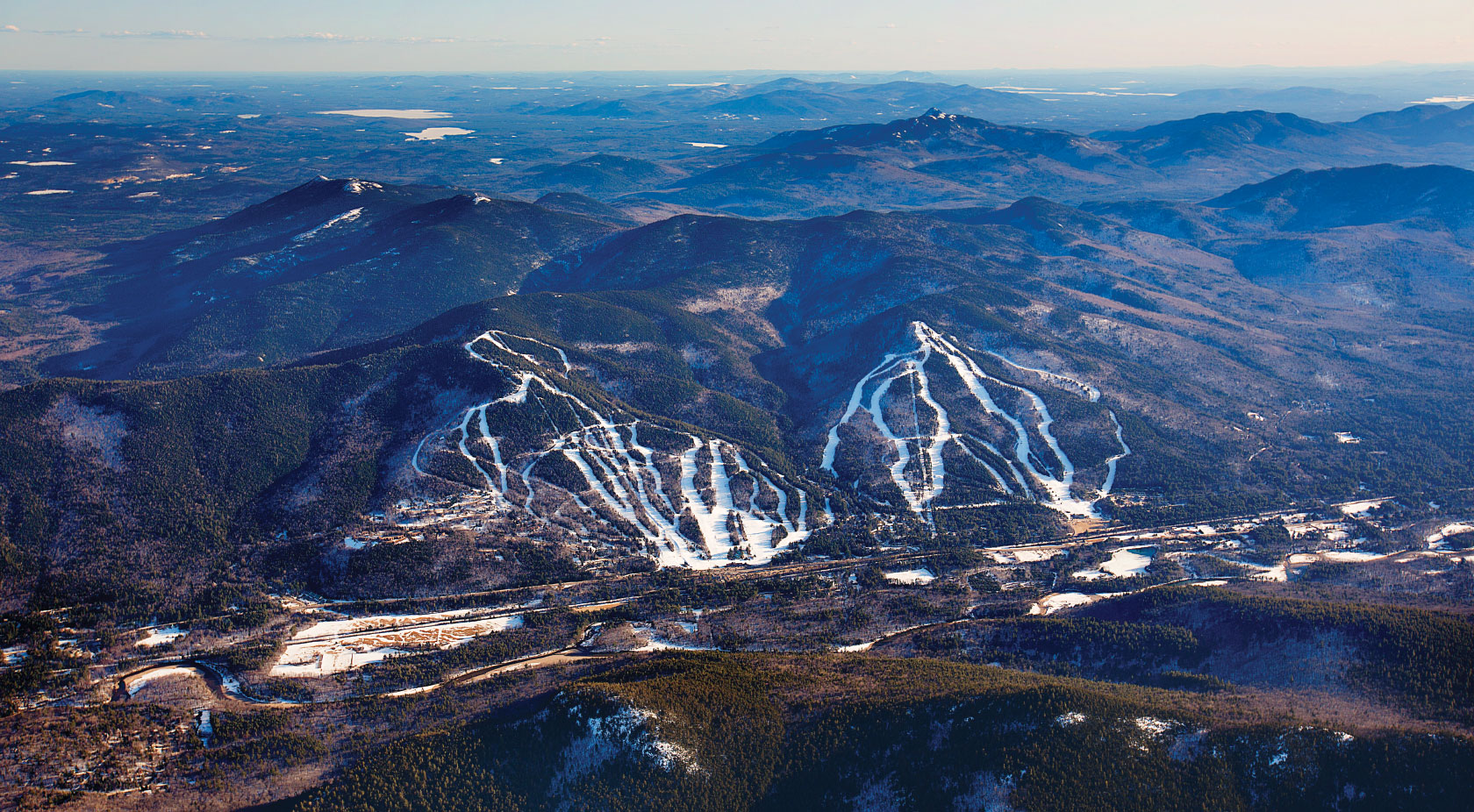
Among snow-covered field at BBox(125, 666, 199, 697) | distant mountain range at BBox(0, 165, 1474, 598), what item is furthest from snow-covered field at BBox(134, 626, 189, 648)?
distant mountain range at BBox(0, 165, 1474, 598)

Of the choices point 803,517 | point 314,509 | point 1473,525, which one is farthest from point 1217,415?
point 314,509

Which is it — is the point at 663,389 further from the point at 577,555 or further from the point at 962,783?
the point at 962,783

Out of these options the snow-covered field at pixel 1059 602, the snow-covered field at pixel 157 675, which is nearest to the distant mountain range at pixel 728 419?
the snow-covered field at pixel 1059 602

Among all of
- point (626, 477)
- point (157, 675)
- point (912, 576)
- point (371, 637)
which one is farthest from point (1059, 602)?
point (157, 675)

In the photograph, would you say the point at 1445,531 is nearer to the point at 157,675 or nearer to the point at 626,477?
the point at 626,477

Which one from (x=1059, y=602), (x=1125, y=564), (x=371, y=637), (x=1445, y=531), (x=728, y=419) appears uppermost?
(x=728, y=419)

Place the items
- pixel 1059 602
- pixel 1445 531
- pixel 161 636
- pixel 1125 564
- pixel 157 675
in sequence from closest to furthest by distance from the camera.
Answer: pixel 157 675
pixel 161 636
pixel 1059 602
pixel 1125 564
pixel 1445 531

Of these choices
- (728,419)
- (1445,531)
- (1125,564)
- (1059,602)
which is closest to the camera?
(1059,602)
